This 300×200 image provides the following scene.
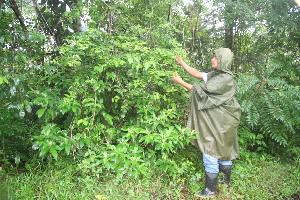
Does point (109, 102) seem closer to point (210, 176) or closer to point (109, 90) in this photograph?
point (109, 90)

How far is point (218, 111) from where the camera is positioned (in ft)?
10.2

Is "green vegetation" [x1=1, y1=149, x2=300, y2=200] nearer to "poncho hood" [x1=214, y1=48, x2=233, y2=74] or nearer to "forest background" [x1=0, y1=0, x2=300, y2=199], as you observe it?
"forest background" [x1=0, y1=0, x2=300, y2=199]

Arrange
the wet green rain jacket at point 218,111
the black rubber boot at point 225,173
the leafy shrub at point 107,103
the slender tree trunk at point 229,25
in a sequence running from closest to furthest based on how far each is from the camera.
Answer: the leafy shrub at point 107,103 → the wet green rain jacket at point 218,111 → the black rubber boot at point 225,173 → the slender tree trunk at point 229,25

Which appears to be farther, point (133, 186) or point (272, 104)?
point (272, 104)

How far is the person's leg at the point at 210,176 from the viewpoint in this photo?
318 cm

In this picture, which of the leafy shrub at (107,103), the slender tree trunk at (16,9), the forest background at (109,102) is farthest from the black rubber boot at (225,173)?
the slender tree trunk at (16,9)

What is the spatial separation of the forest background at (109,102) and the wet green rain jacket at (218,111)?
359 millimetres

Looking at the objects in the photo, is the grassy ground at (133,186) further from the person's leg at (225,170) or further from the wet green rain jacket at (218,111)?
the wet green rain jacket at (218,111)

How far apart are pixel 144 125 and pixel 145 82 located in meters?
0.58

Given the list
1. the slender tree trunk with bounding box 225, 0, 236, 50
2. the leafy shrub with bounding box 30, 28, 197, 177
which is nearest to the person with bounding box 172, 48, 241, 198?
the leafy shrub with bounding box 30, 28, 197, 177

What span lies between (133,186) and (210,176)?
1.03 metres

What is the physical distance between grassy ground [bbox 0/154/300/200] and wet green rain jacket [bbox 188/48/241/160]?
0.58 metres

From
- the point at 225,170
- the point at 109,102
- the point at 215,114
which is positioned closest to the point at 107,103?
the point at 109,102

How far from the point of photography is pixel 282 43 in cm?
562
